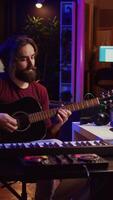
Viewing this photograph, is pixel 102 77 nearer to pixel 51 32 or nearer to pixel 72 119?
pixel 51 32

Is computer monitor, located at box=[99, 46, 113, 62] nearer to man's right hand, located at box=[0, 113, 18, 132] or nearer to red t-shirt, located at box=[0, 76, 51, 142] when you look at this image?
red t-shirt, located at box=[0, 76, 51, 142]

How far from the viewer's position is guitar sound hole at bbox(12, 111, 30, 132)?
2.95 meters

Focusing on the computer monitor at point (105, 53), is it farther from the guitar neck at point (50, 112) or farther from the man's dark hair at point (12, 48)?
the guitar neck at point (50, 112)

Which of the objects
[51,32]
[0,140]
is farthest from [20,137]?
[51,32]

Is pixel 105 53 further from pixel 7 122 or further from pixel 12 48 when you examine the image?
pixel 7 122

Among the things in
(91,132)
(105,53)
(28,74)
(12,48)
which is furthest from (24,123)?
(105,53)

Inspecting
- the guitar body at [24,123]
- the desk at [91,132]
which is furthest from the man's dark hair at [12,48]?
the desk at [91,132]

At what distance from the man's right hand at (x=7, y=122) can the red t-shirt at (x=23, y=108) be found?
0.10m

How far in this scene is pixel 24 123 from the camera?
117 inches

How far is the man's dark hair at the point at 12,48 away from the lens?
3.13 m

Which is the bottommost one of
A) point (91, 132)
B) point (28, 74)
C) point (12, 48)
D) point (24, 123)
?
point (91, 132)

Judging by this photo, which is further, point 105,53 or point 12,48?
point 105,53

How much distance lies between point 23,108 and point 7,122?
239mm

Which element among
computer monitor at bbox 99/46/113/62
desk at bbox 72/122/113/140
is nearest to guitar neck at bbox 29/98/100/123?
desk at bbox 72/122/113/140
